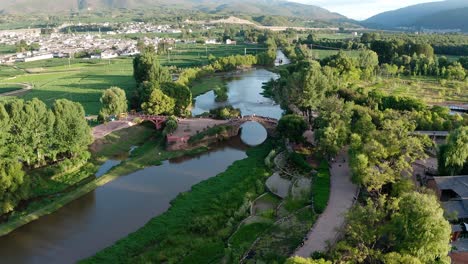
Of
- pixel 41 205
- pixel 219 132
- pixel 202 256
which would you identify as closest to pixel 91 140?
pixel 41 205

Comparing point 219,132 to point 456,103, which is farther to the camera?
point 456,103

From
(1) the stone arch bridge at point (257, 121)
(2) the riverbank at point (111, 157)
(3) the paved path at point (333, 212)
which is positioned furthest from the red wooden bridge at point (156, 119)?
(3) the paved path at point (333, 212)

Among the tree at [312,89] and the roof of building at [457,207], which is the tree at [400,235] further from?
the tree at [312,89]

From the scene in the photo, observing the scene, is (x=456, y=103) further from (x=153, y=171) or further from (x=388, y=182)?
(x=153, y=171)

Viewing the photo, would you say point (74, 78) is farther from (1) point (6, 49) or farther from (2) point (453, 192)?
(2) point (453, 192)

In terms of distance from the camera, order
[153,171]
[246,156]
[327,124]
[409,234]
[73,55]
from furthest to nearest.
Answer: [73,55], [246,156], [153,171], [327,124], [409,234]
